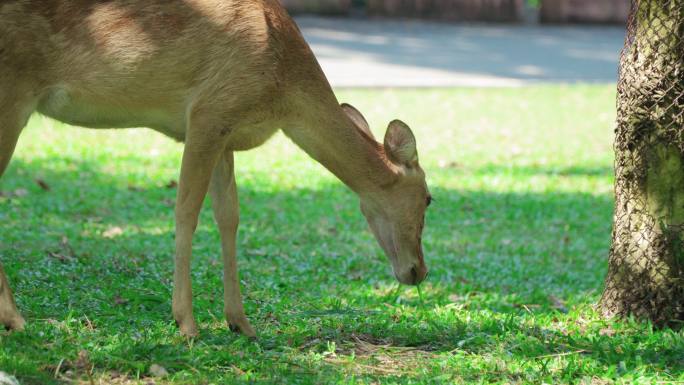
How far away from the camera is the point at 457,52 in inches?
885

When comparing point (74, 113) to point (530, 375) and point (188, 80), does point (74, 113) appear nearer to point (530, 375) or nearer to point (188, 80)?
point (188, 80)

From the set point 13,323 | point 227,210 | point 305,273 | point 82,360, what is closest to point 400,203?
point 227,210

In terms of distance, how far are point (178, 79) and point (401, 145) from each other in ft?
4.29

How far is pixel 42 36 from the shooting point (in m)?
5.08

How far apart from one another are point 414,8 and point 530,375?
929 inches

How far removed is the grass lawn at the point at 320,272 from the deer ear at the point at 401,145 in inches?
35.9

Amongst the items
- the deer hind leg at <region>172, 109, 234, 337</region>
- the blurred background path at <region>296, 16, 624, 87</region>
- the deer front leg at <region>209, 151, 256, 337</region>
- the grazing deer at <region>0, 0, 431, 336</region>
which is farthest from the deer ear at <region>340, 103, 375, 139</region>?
the blurred background path at <region>296, 16, 624, 87</region>

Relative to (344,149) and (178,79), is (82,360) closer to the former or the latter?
(178,79)

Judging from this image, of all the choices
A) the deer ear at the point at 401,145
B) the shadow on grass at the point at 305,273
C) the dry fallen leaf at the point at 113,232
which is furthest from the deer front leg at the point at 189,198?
the dry fallen leaf at the point at 113,232

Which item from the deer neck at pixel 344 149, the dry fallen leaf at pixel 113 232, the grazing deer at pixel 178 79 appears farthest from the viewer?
the dry fallen leaf at pixel 113 232

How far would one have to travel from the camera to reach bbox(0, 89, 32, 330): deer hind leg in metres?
5.02

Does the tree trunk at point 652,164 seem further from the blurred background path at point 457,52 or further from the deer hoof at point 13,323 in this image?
the blurred background path at point 457,52

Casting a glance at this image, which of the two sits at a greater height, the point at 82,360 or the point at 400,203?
the point at 400,203

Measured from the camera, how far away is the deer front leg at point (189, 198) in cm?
518
